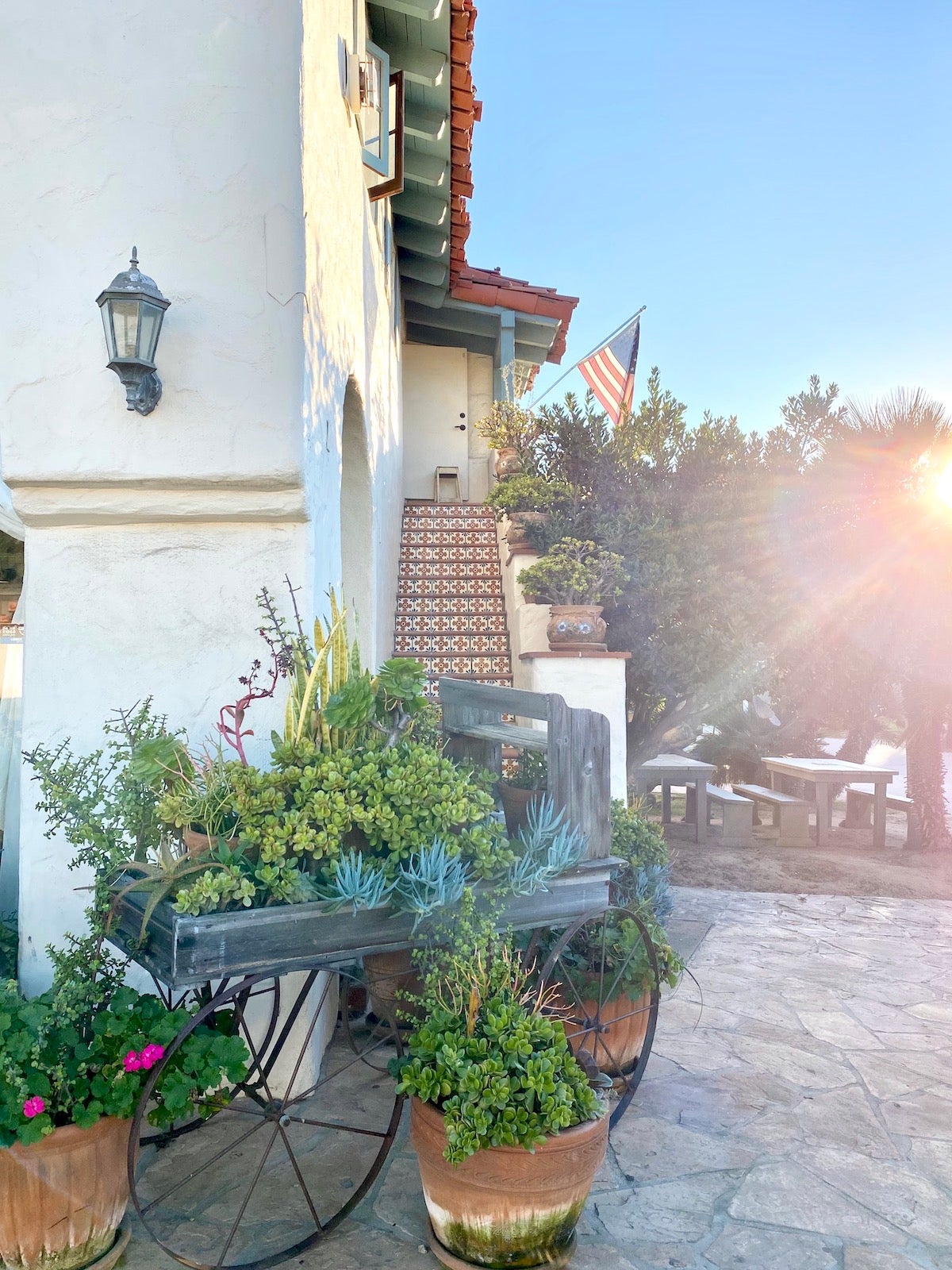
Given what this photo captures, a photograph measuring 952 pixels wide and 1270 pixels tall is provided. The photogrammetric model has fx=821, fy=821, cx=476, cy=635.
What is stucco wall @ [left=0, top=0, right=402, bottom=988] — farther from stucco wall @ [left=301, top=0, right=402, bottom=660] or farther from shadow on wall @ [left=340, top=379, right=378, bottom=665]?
shadow on wall @ [left=340, top=379, right=378, bottom=665]

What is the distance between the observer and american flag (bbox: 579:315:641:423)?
823 centimetres

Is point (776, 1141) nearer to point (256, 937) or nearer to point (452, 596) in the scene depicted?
point (256, 937)

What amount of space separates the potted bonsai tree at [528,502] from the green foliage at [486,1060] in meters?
4.87

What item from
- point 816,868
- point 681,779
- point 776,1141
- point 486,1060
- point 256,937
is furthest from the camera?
point 681,779

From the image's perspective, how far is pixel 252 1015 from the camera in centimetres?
307

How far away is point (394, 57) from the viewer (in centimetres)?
650

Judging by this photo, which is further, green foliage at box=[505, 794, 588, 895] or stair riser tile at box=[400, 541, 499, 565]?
stair riser tile at box=[400, 541, 499, 565]

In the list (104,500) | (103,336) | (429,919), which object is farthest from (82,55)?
(429,919)

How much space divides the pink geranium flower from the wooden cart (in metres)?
0.06

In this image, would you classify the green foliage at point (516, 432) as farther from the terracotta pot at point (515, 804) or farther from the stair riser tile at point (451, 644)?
the terracotta pot at point (515, 804)

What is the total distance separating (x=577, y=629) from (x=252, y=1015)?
3462 millimetres

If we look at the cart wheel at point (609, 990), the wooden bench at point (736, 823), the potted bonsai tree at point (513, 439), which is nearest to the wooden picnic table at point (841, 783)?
the wooden bench at point (736, 823)

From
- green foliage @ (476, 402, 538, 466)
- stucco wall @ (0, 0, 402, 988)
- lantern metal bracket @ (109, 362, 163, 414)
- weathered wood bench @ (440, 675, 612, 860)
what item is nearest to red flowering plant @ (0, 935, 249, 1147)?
stucco wall @ (0, 0, 402, 988)

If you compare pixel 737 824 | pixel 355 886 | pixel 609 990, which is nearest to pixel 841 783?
pixel 737 824
